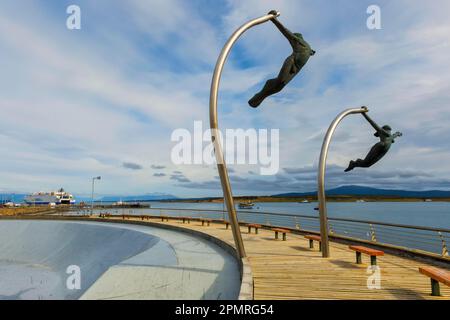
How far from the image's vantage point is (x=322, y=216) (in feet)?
30.4

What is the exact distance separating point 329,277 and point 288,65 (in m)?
5.17

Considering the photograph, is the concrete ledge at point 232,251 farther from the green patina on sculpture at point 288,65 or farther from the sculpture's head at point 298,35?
the sculpture's head at point 298,35

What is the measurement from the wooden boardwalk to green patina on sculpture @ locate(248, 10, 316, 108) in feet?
14.1

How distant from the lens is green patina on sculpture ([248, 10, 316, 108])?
24.4 ft

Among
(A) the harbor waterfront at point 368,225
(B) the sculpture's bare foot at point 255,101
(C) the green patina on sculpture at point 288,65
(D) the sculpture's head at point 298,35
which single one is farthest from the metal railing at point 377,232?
(D) the sculpture's head at point 298,35

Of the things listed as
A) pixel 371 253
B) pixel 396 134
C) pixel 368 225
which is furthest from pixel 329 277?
pixel 368 225

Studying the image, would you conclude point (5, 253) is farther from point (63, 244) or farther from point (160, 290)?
point (160, 290)

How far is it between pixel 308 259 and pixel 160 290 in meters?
4.24

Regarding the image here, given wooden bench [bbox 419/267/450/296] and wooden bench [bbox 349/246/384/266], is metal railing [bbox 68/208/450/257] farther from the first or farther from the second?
wooden bench [bbox 419/267/450/296]

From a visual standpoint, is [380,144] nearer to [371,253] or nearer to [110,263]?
[371,253]

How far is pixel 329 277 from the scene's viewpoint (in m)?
6.66

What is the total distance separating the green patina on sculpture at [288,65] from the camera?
24.4 ft
